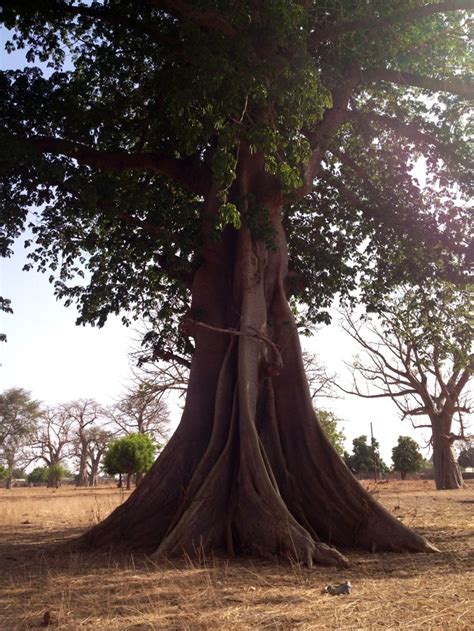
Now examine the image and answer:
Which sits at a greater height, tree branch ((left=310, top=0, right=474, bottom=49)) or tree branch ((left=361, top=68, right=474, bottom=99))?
tree branch ((left=361, top=68, right=474, bottom=99))

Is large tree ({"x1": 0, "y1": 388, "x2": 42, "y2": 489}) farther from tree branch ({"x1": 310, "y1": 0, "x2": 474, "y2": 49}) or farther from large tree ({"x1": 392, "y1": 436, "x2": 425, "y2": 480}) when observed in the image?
tree branch ({"x1": 310, "y1": 0, "x2": 474, "y2": 49})

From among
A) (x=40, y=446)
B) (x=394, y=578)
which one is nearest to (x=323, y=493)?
(x=394, y=578)

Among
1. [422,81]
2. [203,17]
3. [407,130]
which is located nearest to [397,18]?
[422,81]

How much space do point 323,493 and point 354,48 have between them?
19.6ft

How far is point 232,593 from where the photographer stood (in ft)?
14.1

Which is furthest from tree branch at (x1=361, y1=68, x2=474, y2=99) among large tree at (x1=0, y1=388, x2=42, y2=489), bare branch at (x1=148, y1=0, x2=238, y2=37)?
large tree at (x1=0, y1=388, x2=42, y2=489)

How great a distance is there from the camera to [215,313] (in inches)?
346

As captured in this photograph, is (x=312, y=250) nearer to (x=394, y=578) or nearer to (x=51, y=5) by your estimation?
(x=51, y=5)

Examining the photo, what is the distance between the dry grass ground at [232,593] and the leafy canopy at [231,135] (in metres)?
3.70

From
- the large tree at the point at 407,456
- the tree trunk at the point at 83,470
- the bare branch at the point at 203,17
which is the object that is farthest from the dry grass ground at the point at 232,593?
the tree trunk at the point at 83,470

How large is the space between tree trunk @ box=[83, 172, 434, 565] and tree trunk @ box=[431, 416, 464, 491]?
66.1 feet

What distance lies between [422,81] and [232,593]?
7.66 metres

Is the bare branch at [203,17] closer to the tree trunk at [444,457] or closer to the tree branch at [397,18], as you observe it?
the tree branch at [397,18]

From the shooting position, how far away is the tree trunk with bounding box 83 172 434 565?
6.29m
